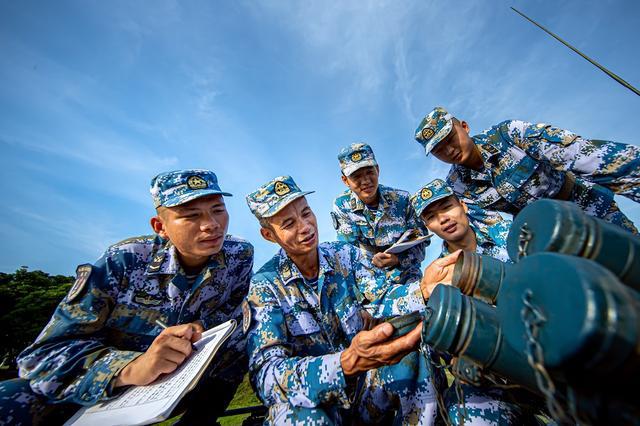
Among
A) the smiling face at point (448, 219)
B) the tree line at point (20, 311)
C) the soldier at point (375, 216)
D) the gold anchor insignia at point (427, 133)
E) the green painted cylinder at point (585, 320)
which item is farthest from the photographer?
the tree line at point (20, 311)

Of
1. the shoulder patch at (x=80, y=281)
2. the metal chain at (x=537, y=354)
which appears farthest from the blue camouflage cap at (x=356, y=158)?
the metal chain at (x=537, y=354)

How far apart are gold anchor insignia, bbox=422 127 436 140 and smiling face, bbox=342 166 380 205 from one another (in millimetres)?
1298

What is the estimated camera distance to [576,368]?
0.76 meters

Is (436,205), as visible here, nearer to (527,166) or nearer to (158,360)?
(527,166)

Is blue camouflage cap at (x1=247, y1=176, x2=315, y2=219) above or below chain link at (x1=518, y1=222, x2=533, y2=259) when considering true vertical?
above

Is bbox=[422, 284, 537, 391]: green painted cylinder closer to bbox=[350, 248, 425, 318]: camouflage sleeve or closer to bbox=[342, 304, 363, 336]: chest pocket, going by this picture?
bbox=[350, 248, 425, 318]: camouflage sleeve

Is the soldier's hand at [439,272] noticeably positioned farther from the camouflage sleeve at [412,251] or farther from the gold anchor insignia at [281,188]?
the camouflage sleeve at [412,251]

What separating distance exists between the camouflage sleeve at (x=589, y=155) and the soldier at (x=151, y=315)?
4.07 metres

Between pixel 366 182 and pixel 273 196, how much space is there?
2.74 m

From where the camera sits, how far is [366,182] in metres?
5.41

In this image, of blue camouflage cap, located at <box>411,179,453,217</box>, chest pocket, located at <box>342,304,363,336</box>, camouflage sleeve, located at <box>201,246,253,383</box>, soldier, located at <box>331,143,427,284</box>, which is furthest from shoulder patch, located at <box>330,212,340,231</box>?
chest pocket, located at <box>342,304,363,336</box>

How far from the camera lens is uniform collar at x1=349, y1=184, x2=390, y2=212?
219 inches

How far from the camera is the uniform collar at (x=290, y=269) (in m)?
3.03

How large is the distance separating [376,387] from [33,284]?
2861cm
